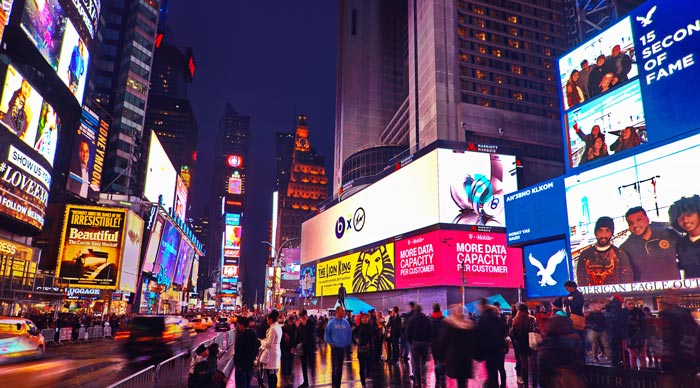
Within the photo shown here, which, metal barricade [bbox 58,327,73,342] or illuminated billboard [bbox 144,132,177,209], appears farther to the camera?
illuminated billboard [bbox 144,132,177,209]

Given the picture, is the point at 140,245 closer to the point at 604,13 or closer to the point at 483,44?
the point at 604,13

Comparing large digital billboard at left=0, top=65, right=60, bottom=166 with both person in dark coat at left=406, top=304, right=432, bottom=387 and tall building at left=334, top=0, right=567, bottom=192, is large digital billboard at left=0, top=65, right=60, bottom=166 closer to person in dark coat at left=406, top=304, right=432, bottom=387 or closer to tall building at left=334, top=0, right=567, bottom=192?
person in dark coat at left=406, top=304, right=432, bottom=387

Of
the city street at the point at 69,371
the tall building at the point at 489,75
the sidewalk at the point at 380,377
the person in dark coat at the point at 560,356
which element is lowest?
the city street at the point at 69,371

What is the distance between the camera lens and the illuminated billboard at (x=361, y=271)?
195ft

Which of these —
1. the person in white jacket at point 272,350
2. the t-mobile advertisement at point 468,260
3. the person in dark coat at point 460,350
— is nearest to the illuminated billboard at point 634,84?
the t-mobile advertisement at point 468,260

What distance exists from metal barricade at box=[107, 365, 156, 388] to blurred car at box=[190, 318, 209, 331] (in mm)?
37171

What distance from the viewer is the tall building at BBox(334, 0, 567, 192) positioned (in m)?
78.2

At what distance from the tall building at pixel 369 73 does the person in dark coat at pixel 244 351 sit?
117 m

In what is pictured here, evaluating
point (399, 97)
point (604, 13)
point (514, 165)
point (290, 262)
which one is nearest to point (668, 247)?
point (604, 13)

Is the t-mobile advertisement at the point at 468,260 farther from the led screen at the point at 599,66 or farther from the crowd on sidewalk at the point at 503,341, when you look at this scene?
the crowd on sidewalk at the point at 503,341

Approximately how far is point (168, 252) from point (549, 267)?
58.9 meters

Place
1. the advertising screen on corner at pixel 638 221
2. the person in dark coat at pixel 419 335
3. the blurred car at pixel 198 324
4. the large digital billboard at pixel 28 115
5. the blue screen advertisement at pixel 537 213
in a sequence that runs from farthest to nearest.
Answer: the blurred car at pixel 198 324 → the blue screen advertisement at pixel 537 213 → the large digital billboard at pixel 28 115 → the advertising screen on corner at pixel 638 221 → the person in dark coat at pixel 419 335

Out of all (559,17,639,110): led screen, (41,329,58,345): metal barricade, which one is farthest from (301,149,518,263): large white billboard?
(41,329,58,345): metal barricade

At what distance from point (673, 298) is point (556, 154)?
8169 cm
